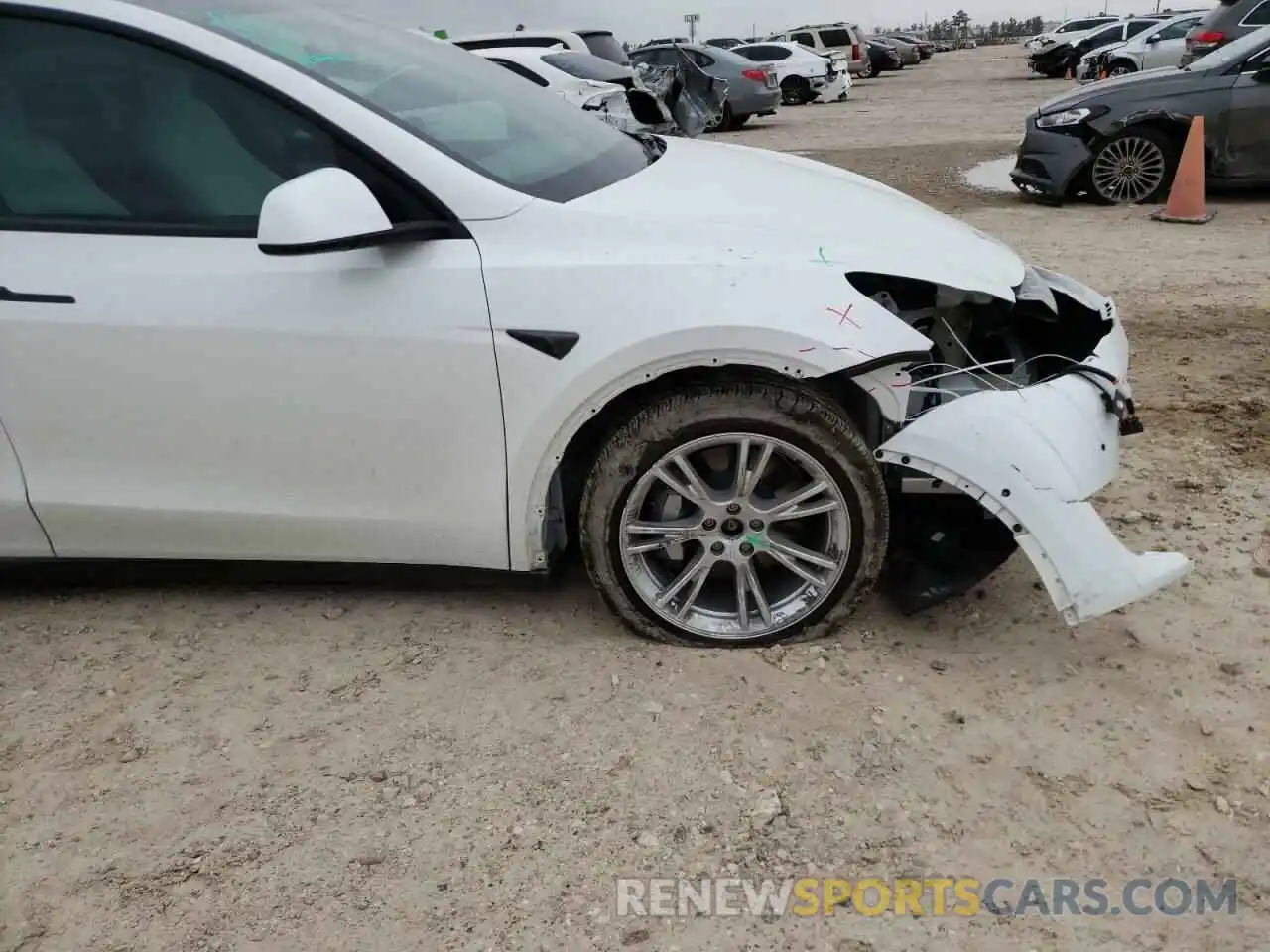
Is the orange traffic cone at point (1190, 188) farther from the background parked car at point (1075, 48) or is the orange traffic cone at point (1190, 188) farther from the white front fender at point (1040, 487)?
the background parked car at point (1075, 48)

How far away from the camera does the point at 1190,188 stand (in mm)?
7520

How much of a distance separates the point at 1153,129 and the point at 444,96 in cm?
724

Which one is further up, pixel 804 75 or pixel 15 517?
pixel 804 75

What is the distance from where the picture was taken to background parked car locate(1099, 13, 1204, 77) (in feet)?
63.3

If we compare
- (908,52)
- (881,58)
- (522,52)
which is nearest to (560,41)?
(522,52)

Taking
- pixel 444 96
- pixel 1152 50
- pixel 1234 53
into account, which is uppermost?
pixel 1152 50

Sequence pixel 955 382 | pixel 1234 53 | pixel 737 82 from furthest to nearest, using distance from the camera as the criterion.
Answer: pixel 737 82 < pixel 1234 53 < pixel 955 382

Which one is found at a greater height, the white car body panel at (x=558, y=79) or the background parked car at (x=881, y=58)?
the background parked car at (x=881, y=58)

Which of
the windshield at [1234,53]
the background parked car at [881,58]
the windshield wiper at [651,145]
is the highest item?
the background parked car at [881,58]

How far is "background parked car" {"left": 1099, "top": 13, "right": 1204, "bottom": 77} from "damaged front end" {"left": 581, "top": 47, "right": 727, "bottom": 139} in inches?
341

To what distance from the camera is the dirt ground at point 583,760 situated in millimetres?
1941

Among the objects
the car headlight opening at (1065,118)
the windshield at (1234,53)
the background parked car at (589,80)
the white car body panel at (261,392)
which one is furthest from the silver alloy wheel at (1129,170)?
the white car body panel at (261,392)

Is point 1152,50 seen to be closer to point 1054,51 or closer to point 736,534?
point 1054,51

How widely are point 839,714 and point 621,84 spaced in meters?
10.8
